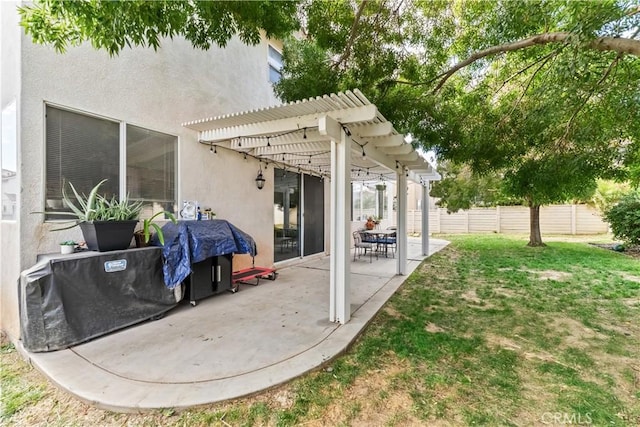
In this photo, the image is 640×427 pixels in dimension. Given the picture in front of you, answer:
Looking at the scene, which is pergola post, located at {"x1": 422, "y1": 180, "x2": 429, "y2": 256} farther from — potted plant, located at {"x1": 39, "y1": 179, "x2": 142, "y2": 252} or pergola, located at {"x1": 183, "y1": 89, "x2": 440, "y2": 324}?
potted plant, located at {"x1": 39, "y1": 179, "x2": 142, "y2": 252}

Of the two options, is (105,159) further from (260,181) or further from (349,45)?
(349,45)

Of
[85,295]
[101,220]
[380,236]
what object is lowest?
[85,295]

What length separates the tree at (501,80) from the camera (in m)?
3.39

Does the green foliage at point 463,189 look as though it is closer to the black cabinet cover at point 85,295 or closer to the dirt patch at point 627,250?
the dirt patch at point 627,250

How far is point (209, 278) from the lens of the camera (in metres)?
4.59

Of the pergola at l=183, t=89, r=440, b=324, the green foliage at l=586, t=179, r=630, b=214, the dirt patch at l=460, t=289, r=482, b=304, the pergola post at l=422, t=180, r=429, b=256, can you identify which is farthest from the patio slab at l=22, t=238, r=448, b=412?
the green foliage at l=586, t=179, r=630, b=214

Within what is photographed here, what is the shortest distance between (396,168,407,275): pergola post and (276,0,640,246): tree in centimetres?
114

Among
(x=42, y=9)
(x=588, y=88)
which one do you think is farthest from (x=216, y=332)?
(x=588, y=88)

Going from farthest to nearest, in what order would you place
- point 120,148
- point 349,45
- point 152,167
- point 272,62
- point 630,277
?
point 272,62
point 630,277
point 349,45
point 152,167
point 120,148

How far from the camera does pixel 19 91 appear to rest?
3084 millimetres

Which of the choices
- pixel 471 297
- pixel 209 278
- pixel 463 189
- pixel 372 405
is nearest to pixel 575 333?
pixel 471 297

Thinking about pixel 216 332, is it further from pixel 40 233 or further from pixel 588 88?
pixel 588 88

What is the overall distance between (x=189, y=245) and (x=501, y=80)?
643 cm

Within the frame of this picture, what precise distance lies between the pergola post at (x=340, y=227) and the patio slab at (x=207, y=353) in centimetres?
26
